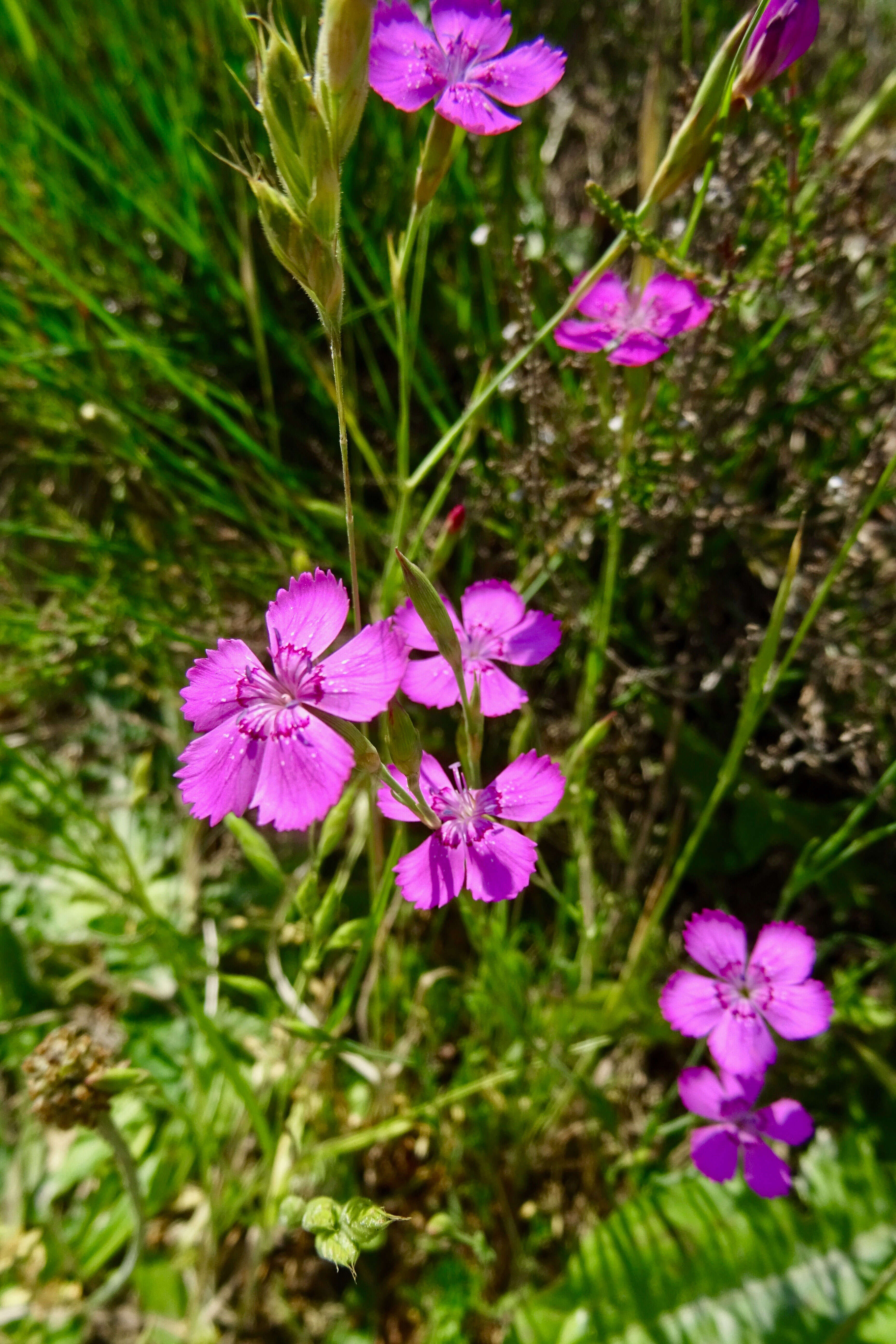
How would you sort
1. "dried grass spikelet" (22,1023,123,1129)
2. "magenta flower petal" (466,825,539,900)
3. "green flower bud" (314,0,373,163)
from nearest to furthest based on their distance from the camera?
"green flower bud" (314,0,373,163) < "magenta flower petal" (466,825,539,900) < "dried grass spikelet" (22,1023,123,1129)

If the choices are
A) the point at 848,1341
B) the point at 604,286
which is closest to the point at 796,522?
the point at 604,286

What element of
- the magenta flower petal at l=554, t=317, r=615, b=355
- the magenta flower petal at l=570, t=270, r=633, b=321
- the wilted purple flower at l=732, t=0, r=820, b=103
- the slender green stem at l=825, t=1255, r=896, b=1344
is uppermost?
the wilted purple flower at l=732, t=0, r=820, b=103

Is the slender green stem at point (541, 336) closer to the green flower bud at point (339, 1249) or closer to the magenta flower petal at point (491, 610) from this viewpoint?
the magenta flower petal at point (491, 610)

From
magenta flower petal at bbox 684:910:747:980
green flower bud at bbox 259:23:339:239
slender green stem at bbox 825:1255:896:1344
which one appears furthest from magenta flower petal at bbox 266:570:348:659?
slender green stem at bbox 825:1255:896:1344

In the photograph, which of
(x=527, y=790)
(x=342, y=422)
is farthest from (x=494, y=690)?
(x=342, y=422)

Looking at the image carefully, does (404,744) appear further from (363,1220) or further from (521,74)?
(521,74)

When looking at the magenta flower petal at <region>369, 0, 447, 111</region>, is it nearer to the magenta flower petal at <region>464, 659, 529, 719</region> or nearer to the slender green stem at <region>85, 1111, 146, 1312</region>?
the magenta flower petal at <region>464, 659, 529, 719</region>

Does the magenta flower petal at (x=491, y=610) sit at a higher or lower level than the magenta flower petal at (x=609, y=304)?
lower

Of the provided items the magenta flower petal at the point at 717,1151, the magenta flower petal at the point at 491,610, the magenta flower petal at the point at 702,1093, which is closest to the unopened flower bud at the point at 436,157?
the magenta flower petal at the point at 491,610
